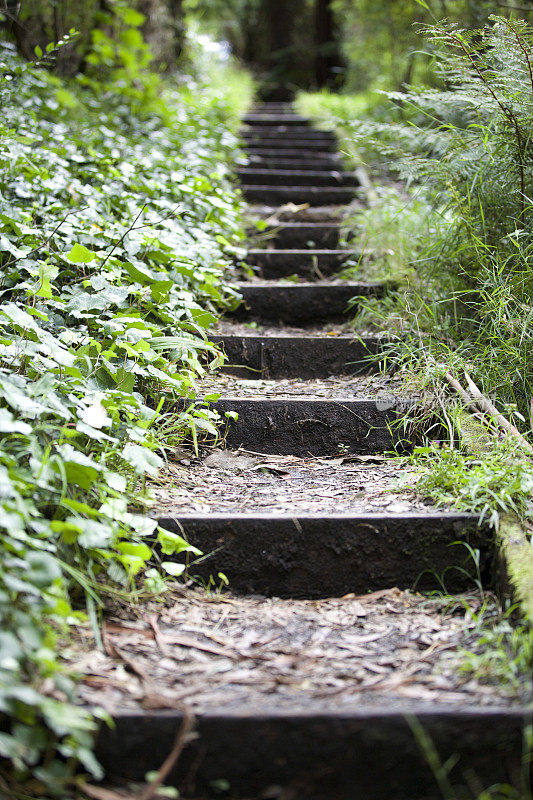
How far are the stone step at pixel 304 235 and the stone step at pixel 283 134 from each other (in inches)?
104

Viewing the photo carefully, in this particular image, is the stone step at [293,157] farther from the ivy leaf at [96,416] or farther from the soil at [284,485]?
the ivy leaf at [96,416]

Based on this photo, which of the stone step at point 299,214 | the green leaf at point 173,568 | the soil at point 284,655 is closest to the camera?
the soil at point 284,655

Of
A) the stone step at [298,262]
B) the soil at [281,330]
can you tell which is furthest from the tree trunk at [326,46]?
the soil at [281,330]

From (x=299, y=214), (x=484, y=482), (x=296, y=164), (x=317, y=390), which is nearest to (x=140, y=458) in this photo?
(x=484, y=482)

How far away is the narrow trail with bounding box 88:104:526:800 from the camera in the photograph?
3.68ft

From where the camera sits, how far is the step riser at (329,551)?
161 cm

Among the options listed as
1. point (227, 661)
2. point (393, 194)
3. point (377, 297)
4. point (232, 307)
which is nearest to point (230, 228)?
point (232, 307)

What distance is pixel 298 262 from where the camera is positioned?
3428 mm

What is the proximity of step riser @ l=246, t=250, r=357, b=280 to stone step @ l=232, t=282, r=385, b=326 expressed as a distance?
360 mm

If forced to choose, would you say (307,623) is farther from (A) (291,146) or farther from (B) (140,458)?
(A) (291,146)

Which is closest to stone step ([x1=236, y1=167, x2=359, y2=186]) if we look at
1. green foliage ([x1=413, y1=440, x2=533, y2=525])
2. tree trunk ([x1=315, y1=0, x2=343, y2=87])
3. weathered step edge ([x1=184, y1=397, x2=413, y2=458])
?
weathered step edge ([x1=184, y1=397, x2=413, y2=458])

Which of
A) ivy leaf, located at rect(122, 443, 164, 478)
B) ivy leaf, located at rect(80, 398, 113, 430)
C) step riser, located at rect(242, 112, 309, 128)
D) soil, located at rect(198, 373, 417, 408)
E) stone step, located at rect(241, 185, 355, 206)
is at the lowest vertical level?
soil, located at rect(198, 373, 417, 408)

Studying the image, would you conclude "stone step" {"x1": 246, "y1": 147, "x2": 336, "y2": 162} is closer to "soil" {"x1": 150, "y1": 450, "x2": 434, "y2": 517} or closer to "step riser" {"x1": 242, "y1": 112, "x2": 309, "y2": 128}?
"step riser" {"x1": 242, "y1": 112, "x2": 309, "y2": 128}

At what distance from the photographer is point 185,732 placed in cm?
112
